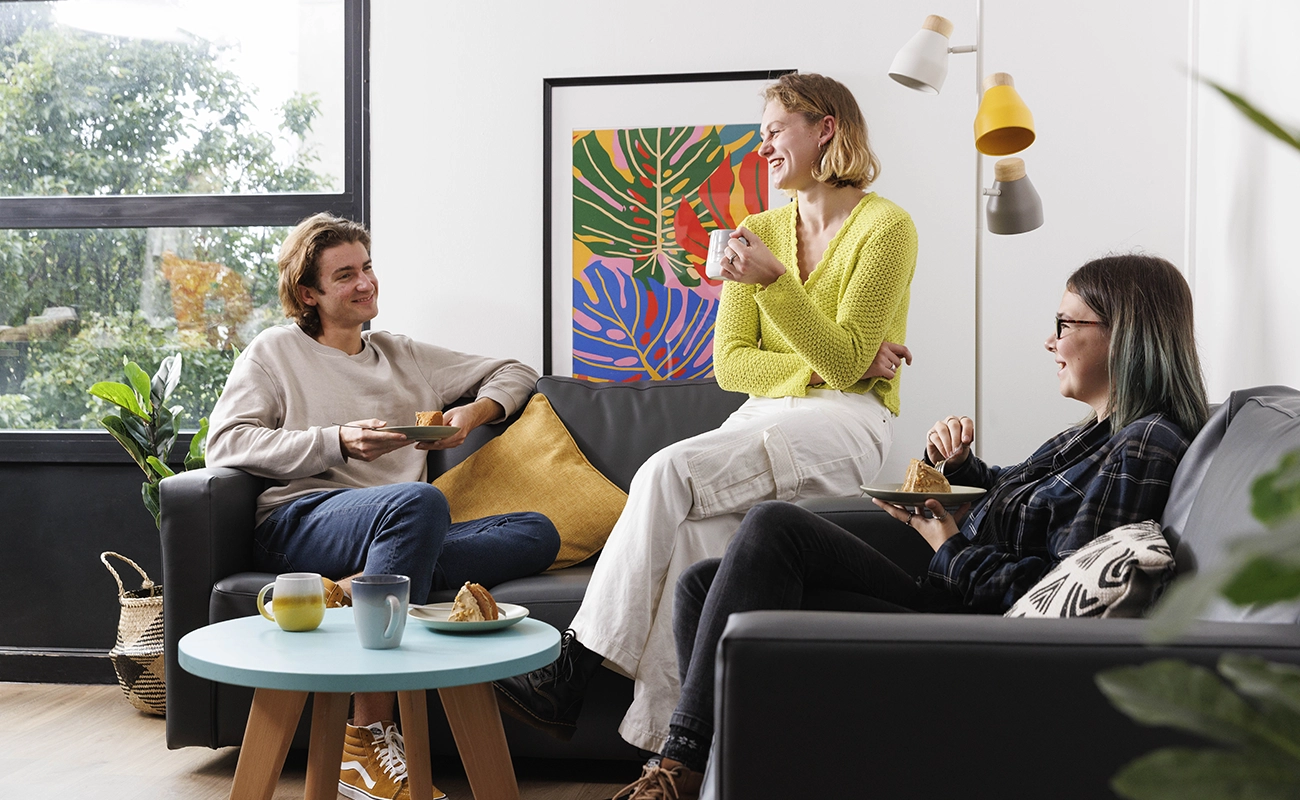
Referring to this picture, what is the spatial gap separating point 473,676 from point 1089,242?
88.6 inches

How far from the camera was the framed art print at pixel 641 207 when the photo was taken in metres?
3.18

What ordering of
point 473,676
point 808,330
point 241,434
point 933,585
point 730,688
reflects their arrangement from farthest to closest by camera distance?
point 241,434 < point 808,330 < point 933,585 < point 473,676 < point 730,688

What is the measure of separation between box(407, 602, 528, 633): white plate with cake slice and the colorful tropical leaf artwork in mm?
1515

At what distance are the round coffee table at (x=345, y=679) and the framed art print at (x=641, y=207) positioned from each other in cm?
153

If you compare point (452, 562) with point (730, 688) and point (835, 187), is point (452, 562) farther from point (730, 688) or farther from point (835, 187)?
point (730, 688)

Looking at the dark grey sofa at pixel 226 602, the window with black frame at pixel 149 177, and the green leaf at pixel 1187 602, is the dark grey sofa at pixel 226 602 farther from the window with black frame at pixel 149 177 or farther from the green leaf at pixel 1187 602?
the green leaf at pixel 1187 602

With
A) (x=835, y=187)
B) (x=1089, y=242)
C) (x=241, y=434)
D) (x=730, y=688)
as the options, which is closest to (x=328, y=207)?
(x=241, y=434)

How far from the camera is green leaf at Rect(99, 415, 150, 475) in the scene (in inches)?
117

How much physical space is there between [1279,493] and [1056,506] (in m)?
1.34

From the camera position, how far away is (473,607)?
5.55 feet

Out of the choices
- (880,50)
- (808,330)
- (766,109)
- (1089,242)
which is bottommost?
(808,330)

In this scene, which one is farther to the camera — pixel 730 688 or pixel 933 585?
pixel 933 585

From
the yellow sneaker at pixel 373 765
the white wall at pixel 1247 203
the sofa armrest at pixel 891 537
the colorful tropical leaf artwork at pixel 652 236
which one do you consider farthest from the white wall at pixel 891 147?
the yellow sneaker at pixel 373 765

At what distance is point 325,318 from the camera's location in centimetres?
287
